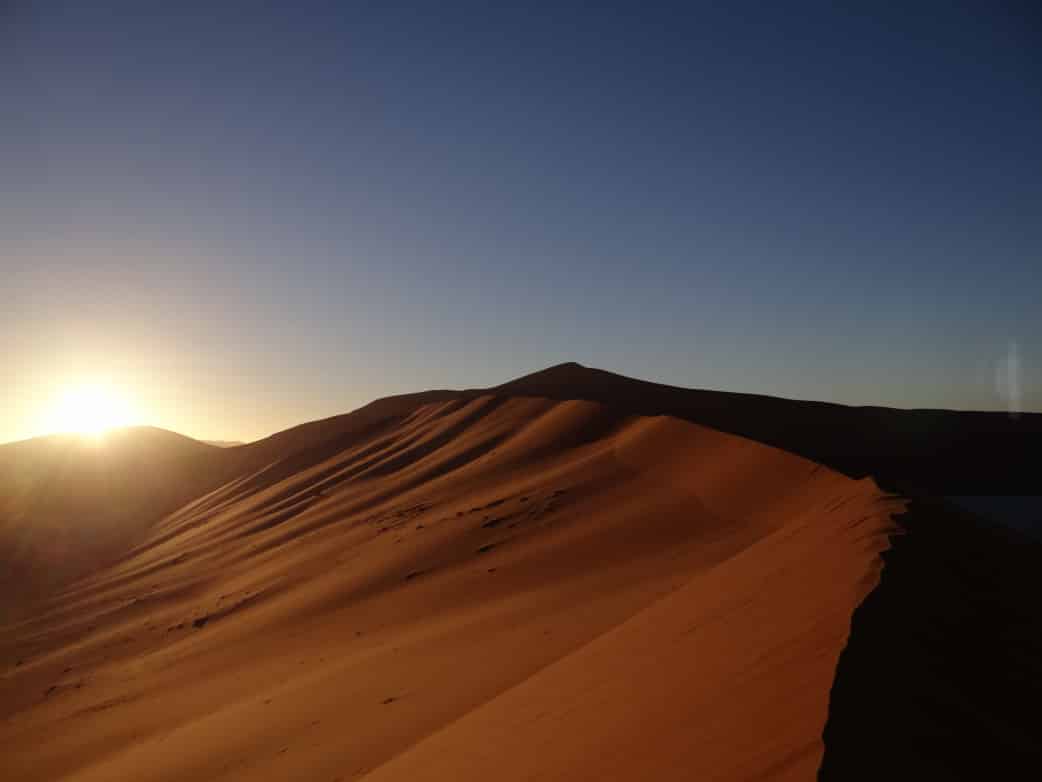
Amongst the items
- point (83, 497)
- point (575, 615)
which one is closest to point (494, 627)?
point (575, 615)

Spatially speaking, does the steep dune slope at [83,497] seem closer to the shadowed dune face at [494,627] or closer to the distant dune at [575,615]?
the distant dune at [575,615]

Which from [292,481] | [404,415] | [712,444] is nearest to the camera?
[712,444]

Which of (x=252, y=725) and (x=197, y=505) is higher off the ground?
(x=197, y=505)

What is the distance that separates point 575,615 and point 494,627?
109 centimetres

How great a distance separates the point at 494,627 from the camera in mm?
9203

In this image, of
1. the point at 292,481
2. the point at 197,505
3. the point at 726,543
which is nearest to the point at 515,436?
the point at 292,481

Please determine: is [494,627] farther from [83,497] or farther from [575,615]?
[83,497]

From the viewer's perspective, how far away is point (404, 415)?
3312cm

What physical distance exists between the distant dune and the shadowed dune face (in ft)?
0.14

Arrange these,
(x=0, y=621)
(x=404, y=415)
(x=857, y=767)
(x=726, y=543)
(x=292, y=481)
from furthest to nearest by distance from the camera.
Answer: (x=404, y=415) → (x=292, y=481) → (x=0, y=621) → (x=726, y=543) → (x=857, y=767)

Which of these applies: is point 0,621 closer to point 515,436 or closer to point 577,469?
point 515,436

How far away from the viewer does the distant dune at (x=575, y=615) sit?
4.07 metres

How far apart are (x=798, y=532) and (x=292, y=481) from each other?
2134cm

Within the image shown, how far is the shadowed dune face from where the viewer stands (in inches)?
189
